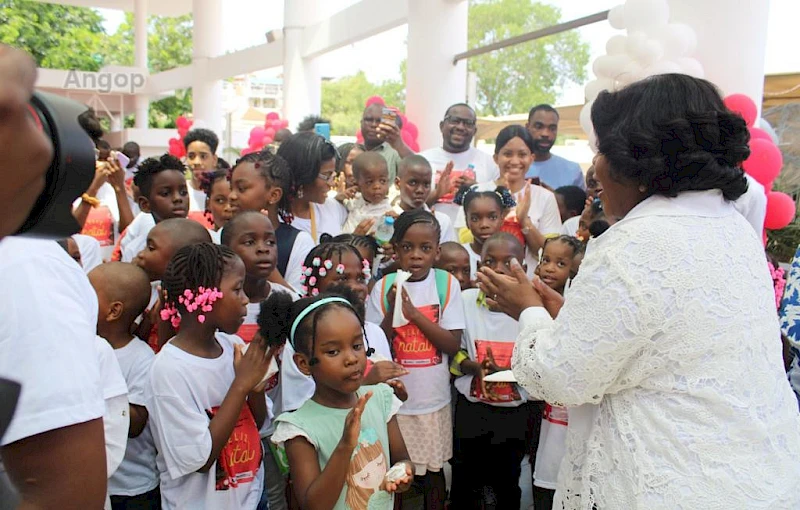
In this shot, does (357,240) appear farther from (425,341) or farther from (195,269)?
(195,269)

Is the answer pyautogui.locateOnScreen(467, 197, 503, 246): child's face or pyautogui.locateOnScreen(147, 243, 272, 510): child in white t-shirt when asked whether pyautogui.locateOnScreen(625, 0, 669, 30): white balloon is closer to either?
pyautogui.locateOnScreen(467, 197, 503, 246): child's face

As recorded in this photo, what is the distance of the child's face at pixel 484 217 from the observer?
397 centimetres

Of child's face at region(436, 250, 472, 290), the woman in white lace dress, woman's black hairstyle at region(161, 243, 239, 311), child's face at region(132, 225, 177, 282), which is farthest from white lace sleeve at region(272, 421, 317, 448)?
child's face at region(436, 250, 472, 290)

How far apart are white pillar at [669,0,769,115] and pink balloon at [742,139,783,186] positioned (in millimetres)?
437

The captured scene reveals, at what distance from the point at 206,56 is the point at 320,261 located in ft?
46.5

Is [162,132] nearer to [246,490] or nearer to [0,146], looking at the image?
[246,490]

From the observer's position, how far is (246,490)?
2418 millimetres

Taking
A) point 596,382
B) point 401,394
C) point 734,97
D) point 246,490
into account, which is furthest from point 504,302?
point 734,97

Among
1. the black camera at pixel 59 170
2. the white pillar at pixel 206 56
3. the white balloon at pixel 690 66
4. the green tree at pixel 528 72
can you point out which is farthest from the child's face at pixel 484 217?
the green tree at pixel 528 72

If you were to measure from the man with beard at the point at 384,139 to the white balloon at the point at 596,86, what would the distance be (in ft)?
4.41

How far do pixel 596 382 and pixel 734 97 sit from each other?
9.14 feet

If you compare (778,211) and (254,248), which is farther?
(778,211)

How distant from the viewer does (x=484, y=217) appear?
3.97 metres

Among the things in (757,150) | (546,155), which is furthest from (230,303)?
(546,155)
